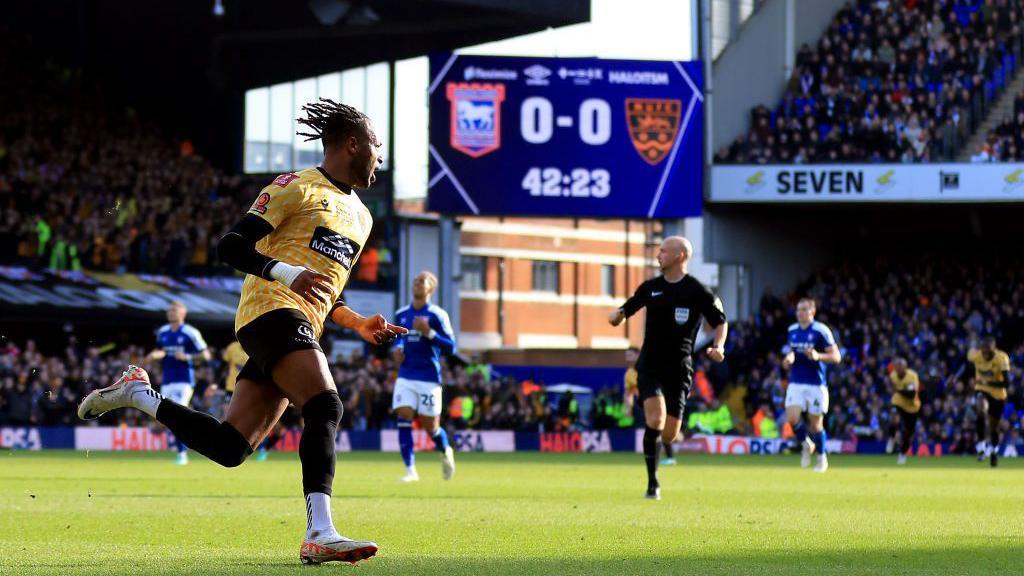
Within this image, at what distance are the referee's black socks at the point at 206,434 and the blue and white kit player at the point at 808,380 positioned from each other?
16.2 metres

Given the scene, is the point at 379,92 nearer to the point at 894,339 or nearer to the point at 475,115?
the point at 475,115

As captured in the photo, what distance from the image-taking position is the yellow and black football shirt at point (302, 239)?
8.68 meters

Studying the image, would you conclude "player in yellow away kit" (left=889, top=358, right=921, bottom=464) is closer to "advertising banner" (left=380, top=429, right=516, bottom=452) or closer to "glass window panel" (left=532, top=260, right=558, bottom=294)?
"advertising banner" (left=380, top=429, right=516, bottom=452)

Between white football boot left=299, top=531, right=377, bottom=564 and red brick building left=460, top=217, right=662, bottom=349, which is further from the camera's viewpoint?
red brick building left=460, top=217, right=662, bottom=349

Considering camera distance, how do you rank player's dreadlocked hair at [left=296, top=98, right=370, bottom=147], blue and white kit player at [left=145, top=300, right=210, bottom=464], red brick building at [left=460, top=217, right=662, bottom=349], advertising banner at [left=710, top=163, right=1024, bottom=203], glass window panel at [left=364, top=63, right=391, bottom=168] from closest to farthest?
player's dreadlocked hair at [left=296, top=98, right=370, bottom=147] < blue and white kit player at [left=145, top=300, right=210, bottom=464] < advertising banner at [left=710, top=163, right=1024, bottom=203] < glass window panel at [left=364, top=63, right=391, bottom=168] < red brick building at [left=460, top=217, right=662, bottom=349]

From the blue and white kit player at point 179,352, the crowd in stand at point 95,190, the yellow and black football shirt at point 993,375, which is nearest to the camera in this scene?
the blue and white kit player at point 179,352

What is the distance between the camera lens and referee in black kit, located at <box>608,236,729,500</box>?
1603 centimetres

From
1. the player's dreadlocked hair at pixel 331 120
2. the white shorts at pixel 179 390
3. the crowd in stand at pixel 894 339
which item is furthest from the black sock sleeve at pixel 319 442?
the crowd in stand at pixel 894 339

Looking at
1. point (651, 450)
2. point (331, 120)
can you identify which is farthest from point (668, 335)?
point (331, 120)

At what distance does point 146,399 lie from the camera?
28.9 ft

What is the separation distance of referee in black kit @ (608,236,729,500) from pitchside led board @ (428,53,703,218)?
86.0 ft

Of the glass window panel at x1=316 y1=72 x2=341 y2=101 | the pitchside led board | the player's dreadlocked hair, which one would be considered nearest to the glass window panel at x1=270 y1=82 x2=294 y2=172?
A: the glass window panel at x1=316 y1=72 x2=341 y2=101

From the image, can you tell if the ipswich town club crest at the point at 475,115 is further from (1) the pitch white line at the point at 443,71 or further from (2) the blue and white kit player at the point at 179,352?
(2) the blue and white kit player at the point at 179,352

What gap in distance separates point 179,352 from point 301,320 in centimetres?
1645
